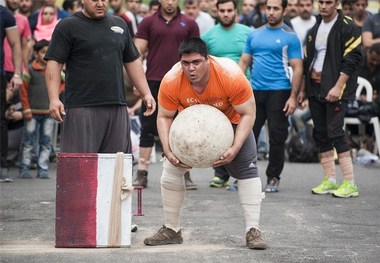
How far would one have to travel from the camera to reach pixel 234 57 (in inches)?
498

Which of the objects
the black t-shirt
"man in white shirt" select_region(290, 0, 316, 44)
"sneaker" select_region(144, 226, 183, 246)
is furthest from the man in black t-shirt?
"man in white shirt" select_region(290, 0, 316, 44)

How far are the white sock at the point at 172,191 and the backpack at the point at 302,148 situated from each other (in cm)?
734

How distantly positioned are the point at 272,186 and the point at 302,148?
367 centimetres

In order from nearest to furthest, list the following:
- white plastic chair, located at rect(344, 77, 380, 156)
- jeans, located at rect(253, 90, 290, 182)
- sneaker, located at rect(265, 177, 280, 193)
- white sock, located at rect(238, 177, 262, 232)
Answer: white sock, located at rect(238, 177, 262, 232)
jeans, located at rect(253, 90, 290, 182)
sneaker, located at rect(265, 177, 280, 193)
white plastic chair, located at rect(344, 77, 380, 156)

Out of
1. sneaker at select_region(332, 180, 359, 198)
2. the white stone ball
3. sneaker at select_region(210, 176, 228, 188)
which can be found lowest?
sneaker at select_region(210, 176, 228, 188)

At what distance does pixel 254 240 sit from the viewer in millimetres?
8391

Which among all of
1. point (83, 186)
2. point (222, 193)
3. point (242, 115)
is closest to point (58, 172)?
point (83, 186)

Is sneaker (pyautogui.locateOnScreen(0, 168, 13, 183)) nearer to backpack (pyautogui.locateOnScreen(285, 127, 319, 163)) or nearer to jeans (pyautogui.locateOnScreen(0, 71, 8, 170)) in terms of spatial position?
jeans (pyautogui.locateOnScreen(0, 71, 8, 170))

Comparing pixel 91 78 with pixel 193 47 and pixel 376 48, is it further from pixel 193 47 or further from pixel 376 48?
pixel 376 48

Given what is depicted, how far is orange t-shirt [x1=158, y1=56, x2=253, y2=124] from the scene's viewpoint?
27.2ft

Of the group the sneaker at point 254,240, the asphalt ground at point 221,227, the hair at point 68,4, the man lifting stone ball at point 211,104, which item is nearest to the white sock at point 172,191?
the man lifting stone ball at point 211,104

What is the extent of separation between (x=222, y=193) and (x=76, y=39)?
379 cm

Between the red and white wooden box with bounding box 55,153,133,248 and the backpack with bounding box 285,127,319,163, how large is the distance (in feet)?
25.4

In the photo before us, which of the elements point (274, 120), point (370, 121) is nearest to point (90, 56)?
point (274, 120)
